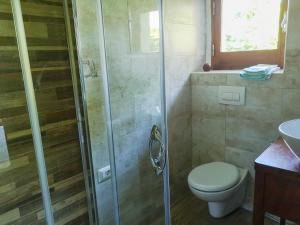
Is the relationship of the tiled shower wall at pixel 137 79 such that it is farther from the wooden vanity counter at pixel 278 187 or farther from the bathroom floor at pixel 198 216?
the wooden vanity counter at pixel 278 187

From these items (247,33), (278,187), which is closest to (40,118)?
(278,187)

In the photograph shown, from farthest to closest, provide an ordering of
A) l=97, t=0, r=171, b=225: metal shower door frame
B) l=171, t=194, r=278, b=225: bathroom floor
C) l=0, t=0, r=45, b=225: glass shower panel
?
l=171, t=194, r=278, b=225: bathroom floor, l=97, t=0, r=171, b=225: metal shower door frame, l=0, t=0, r=45, b=225: glass shower panel

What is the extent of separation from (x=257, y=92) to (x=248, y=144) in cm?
47

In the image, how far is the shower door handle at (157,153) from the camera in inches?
70.7

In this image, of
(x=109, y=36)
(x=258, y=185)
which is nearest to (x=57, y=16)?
(x=109, y=36)

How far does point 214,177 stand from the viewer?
203 cm

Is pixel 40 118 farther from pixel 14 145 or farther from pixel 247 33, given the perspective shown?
pixel 247 33

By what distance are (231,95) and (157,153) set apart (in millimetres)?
870

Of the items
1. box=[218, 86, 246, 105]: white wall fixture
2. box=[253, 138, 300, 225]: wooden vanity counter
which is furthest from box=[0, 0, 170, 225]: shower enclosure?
box=[218, 86, 246, 105]: white wall fixture

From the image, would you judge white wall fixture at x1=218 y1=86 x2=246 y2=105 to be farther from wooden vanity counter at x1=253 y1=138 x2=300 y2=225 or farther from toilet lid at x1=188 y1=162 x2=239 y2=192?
wooden vanity counter at x1=253 y1=138 x2=300 y2=225

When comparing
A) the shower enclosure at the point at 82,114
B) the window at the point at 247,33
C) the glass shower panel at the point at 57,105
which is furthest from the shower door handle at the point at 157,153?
the window at the point at 247,33

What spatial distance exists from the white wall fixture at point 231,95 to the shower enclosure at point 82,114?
30.1 inches

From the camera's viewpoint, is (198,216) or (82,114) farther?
(198,216)

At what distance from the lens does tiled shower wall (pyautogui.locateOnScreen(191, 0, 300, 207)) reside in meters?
1.88
